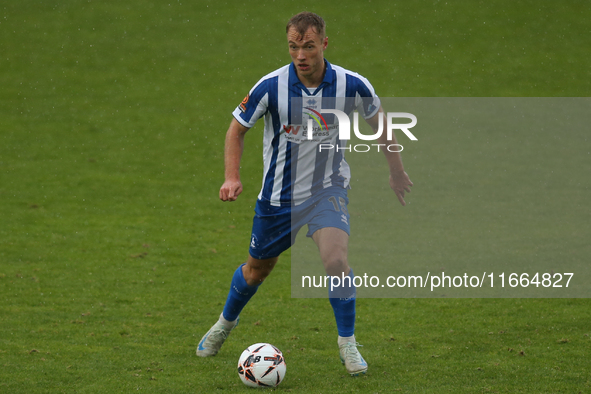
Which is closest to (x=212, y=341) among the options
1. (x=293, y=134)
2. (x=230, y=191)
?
(x=230, y=191)

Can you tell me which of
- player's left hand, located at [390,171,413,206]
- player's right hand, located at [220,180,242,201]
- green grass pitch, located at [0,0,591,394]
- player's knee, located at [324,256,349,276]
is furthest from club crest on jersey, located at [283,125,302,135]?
green grass pitch, located at [0,0,591,394]

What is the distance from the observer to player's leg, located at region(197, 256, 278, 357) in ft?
17.0

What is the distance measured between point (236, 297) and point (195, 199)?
6.43m

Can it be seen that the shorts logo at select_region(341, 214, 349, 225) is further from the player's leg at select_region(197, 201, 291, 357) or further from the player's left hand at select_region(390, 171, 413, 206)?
the player's left hand at select_region(390, 171, 413, 206)

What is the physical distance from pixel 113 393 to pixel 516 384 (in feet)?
8.55

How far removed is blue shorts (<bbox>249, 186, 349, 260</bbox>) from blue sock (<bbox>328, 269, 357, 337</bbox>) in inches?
16.7

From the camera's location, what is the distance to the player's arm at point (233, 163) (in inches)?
177

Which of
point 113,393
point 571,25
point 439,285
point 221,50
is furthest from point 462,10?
point 113,393

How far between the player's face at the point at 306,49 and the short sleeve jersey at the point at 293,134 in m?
0.14

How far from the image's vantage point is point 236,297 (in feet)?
17.2

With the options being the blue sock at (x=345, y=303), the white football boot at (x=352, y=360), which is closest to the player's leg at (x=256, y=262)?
the blue sock at (x=345, y=303)

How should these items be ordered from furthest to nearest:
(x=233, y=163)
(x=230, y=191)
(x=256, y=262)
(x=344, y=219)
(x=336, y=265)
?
1. (x=256, y=262)
2. (x=344, y=219)
3. (x=233, y=163)
4. (x=336, y=265)
5. (x=230, y=191)

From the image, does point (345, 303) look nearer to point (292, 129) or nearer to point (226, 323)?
point (226, 323)

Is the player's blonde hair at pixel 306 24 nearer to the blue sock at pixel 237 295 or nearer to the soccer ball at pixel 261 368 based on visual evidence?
the blue sock at pixel 237 295
